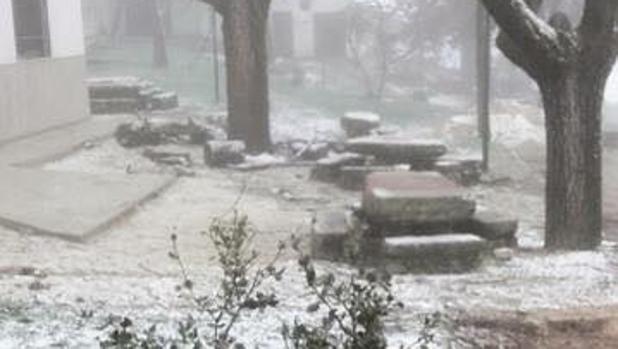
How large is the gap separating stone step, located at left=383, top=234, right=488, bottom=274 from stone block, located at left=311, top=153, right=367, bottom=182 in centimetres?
560

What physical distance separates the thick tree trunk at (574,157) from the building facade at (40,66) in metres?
8.29

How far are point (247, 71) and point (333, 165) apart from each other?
259 cm

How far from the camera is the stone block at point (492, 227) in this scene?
754cm

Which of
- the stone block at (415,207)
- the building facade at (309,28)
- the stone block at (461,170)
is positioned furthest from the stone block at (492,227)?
the building facade at (309,28)

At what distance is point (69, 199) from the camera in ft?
32.1

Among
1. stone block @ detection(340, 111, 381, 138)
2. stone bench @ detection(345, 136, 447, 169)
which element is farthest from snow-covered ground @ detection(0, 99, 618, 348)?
stone block @ detection(340, 111, 381, 138)

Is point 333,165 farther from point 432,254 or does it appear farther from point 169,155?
point 432,254

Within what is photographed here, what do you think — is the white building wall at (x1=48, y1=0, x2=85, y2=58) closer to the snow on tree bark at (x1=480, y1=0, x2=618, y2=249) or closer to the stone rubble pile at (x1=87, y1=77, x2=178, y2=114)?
the stone rubble pile at (x1=87, y1=77, x2=178, y2=114)

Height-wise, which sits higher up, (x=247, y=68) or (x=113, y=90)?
(x=247, y=68)

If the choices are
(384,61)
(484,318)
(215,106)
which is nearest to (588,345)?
(484,318)

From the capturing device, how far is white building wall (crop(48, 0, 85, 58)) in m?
14.7

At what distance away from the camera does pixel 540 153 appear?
55.9 ft

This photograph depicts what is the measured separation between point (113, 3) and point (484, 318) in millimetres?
37261

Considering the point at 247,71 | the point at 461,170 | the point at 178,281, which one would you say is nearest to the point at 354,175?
the point at 461,170
